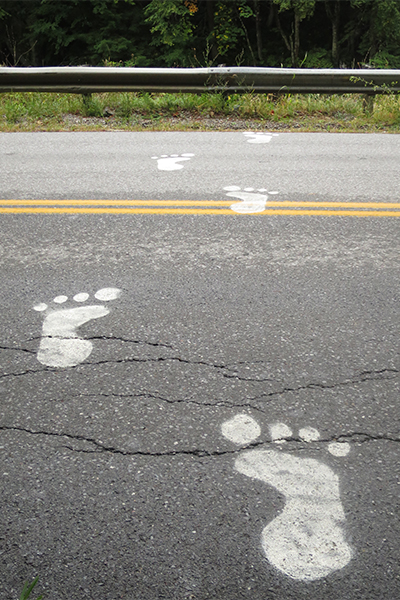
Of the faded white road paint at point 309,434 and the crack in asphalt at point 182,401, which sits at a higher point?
the crack in asphalt at point 182,401

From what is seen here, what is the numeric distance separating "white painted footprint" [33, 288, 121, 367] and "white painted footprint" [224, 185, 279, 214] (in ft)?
5.43

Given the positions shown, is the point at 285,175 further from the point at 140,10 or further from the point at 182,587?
the point at 140,10

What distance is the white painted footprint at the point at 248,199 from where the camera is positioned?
180 inches

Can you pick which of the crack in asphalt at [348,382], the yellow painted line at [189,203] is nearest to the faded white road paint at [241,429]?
the crack in asphalt at [348,382]

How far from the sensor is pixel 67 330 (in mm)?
2928

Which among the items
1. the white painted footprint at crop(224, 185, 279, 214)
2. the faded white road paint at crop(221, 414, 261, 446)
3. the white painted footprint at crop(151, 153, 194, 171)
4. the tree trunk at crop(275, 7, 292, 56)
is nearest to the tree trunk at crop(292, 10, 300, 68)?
the tree trunk at crop(275, 7, 292, 56)

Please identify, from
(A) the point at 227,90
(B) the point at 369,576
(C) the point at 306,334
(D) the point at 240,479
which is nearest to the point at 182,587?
(D) the point at 240,479

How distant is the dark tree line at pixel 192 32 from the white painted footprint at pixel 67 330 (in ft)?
67.4

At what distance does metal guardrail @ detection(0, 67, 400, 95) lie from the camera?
320 inches

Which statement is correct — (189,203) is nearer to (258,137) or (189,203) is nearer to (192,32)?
(258,137)

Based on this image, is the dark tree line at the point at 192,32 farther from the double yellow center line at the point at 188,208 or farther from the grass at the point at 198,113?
the double yellow center line at the point at 188,208

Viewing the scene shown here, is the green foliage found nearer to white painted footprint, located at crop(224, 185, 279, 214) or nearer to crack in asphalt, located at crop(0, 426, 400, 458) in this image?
white painted footprint, located at crop(224, 185, 279, 214)

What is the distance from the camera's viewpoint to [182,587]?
5.58 feet

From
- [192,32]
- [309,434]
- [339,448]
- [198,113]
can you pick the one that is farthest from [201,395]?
[192,32]
